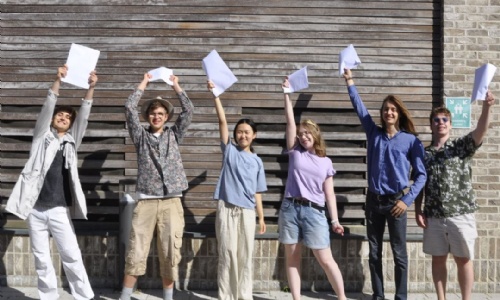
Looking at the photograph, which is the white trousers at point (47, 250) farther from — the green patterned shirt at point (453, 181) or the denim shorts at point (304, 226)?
the green patterned shirt at point (453, 181)

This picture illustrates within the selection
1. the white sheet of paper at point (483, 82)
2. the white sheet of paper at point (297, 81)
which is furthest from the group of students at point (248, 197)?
the white sheet of paper at point (297, 81)

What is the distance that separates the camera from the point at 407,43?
7395 mm

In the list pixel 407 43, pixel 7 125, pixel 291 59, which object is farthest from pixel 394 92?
pixel 7 125

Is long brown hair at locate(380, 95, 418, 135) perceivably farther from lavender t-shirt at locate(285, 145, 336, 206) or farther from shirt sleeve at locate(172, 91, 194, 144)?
shirt sleeve at locate(172, 91, 194, 144)

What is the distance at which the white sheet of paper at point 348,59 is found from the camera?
681cm

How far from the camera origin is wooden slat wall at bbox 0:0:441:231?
7.35 meters

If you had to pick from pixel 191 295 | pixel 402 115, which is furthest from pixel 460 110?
pixel 191 295

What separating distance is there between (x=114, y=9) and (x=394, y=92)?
116 inches

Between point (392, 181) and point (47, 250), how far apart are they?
304 cm

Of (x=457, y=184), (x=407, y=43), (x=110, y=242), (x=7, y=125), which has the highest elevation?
(x=407, y=43)

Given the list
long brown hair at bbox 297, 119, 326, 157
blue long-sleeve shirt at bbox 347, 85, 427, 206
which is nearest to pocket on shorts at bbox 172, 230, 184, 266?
long brown hair at bbox 297, 119, 326, 157

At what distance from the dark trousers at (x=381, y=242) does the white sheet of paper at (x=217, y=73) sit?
1.63m

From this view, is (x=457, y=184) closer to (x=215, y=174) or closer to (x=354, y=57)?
(x=354, y=57)

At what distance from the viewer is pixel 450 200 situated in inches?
245
